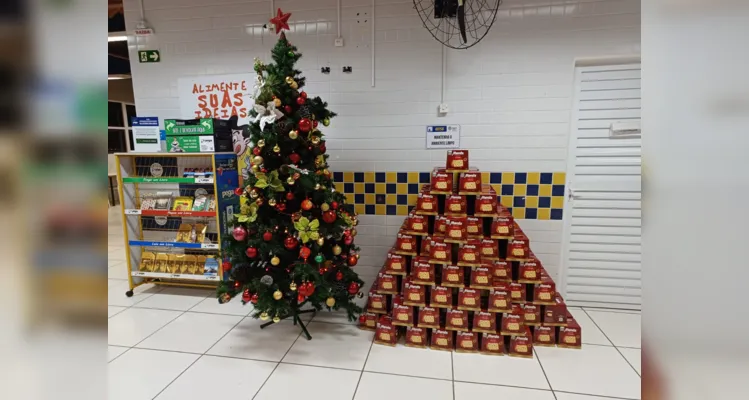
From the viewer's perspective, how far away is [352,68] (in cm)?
311

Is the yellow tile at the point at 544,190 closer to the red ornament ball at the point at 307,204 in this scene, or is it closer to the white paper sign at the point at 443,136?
the white paper sign at the point at 443,136

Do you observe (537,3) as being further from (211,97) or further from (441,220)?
(211,97)

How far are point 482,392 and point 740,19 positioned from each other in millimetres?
2201

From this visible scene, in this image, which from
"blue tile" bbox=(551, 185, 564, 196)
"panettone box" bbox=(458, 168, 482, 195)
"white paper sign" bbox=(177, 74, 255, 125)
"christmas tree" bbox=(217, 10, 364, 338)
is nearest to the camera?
"christmas tree" bbox=(217, 10, 364, 338)

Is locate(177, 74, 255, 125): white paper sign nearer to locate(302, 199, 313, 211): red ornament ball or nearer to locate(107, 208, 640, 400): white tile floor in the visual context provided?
locate(302, 199, 313, 211): red ornament ball

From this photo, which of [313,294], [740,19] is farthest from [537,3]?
[740,19]

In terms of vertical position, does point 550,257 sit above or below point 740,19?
below

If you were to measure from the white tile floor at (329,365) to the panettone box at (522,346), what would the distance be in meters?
0.05

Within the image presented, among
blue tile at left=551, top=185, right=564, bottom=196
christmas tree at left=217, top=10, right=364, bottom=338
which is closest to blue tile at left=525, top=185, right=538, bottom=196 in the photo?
blue tile at left=551, top=185, right=564, bottom=196

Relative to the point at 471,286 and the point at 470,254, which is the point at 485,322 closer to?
the point at 471,286

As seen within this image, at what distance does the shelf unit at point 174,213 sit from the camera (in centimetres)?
316

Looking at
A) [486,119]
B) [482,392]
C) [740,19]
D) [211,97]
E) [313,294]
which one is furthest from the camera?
[211,97]

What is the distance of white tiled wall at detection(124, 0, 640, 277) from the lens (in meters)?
2.83

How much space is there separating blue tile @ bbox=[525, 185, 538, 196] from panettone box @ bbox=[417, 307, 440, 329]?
1.31 meters
